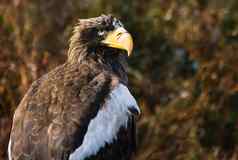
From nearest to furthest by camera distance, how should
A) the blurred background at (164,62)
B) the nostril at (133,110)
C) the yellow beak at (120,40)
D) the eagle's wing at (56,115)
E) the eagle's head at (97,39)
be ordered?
the eagle's wing at (56,115)
the nostril at (133,110)
the yellow beak at (120,40)
the eagle's head at (97,39)
the blurred background at (164,62)

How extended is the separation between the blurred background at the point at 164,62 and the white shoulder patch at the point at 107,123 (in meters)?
2.10

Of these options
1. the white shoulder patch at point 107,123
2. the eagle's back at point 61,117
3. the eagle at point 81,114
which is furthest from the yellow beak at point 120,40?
the white shoulder patch at point 107,123

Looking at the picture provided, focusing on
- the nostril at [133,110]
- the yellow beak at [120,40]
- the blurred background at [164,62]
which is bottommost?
the blurred background at [164,62]

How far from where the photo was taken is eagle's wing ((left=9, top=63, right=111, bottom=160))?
Result: 7.52 meters

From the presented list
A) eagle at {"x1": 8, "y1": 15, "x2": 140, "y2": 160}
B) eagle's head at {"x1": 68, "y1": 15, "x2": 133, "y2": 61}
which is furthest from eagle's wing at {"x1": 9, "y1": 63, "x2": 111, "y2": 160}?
eagle's head at {"x1": 68, "y1": 15, "x2": 133, "y2": 61}

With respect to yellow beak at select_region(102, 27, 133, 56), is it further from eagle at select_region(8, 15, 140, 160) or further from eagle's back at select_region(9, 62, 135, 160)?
eagle's back at select_region(9, 62, 135, 160)

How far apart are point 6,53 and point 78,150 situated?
340cm

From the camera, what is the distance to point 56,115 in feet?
25.2

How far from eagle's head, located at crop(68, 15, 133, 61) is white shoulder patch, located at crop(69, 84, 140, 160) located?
624mm

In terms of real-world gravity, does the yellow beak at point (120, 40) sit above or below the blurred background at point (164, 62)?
above

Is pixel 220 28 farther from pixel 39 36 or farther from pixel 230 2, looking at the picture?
pixel 39 36

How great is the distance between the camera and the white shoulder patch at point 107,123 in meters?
7.61

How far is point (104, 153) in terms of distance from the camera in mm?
7895

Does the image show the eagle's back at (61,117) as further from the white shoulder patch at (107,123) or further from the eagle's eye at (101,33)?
the eagle's eye at (101,33)
